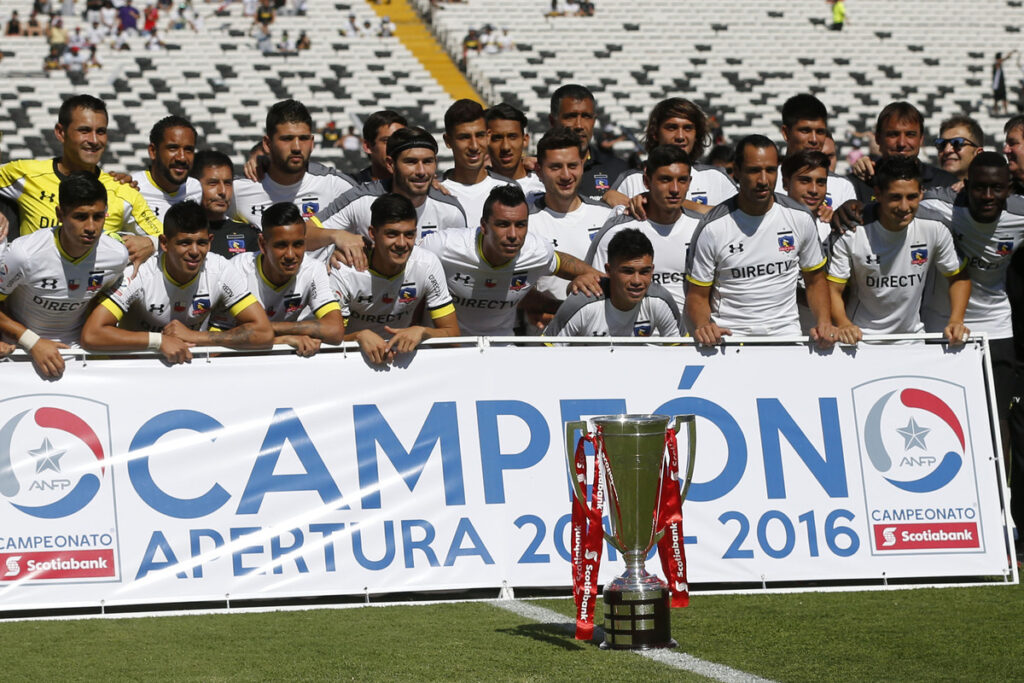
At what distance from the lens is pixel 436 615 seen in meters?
6.18

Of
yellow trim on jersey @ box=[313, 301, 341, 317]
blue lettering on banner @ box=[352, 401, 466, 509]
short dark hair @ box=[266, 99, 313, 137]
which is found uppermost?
short dark hair @ box=[266, 99, 313, 137]

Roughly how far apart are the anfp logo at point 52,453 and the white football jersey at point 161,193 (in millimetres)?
2146

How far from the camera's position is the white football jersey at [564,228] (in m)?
8.25

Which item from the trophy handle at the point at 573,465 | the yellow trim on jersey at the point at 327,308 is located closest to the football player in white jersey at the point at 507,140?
the yellow trim on jersey at the point at 327,308

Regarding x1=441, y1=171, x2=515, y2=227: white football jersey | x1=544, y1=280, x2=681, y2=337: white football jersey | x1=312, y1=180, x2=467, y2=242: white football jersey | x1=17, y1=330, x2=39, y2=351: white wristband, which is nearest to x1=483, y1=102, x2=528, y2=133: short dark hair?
x1=441, y1=171, x2=515, y2=227: white football jersey

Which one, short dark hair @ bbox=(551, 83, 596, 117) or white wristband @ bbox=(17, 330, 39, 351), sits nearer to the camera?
white wristband @ bbox=(17, 330, 39, 351)

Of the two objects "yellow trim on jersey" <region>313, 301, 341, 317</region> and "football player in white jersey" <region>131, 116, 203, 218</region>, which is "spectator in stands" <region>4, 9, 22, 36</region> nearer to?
"football player in white jersey" <region>131, 116, 203, 218</region>

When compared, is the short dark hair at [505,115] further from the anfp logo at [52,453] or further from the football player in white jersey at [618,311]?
the anfp logo at [52,453]

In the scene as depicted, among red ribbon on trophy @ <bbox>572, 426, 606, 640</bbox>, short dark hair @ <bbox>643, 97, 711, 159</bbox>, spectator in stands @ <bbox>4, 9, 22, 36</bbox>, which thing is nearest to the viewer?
red ribbon on trophy @ <bbox>572, 426, 606, 640</bbox>

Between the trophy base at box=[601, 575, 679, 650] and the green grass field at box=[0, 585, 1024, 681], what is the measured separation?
100 mm

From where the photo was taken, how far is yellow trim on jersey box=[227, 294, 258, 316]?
689cm

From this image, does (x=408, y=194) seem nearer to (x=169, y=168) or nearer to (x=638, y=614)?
(x=169, y=168)

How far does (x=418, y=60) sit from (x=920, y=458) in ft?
89.1

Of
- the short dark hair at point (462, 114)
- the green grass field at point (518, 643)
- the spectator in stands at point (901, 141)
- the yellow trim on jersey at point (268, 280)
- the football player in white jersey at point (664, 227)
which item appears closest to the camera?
the green grass field at point (518, 643)
